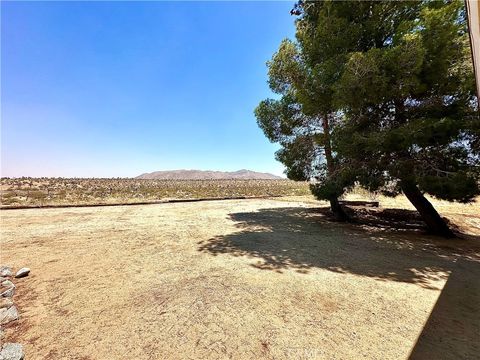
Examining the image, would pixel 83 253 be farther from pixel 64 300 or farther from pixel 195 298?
pixel 195 298

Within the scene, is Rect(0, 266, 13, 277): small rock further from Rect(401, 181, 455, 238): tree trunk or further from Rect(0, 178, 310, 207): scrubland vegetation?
Rect(0, 178, 310, 207): scrubland vegetation

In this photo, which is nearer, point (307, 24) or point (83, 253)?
point (83, 253)

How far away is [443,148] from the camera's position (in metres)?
6.06

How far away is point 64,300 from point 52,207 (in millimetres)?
10741

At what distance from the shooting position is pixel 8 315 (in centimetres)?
277

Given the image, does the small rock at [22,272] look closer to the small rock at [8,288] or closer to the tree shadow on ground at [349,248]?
the small rock at [8,288]

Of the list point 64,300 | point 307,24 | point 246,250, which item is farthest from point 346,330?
point 307,24

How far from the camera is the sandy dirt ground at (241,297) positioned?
2350 millimetres

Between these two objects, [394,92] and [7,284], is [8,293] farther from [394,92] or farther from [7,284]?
[394,92]

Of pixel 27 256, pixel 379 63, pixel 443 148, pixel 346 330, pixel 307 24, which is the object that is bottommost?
pixel 346 330

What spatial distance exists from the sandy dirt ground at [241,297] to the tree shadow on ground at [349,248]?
41 mm

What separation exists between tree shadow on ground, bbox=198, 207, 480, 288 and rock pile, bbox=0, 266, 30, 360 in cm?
314

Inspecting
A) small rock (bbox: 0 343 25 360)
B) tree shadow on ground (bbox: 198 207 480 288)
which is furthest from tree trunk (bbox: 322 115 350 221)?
small rock (bbox: 0 343 25 360)

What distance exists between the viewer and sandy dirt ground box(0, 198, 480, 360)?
2350 millimetres
